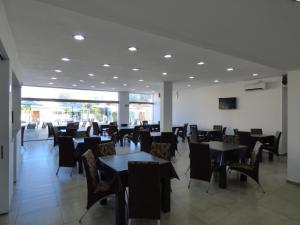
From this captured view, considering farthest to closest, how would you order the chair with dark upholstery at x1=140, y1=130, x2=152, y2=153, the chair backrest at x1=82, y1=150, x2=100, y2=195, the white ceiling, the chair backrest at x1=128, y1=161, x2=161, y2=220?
the chair with dark upholstery at x1=140, y1=130, x2=152, y2=153 < the chair backrest at x1=82, y1=150, x2=100, y2=195 < the chair backrest at x1=128, y1=161, x2=161, y2=220 < the white ceiling

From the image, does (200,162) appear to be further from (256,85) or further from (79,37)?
(256,85)

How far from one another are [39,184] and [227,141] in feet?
15.6

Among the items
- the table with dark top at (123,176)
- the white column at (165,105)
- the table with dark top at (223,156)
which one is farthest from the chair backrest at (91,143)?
the white column at (165,105)

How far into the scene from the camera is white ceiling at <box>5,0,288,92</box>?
7.19ft

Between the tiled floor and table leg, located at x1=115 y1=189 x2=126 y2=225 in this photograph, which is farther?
the tiled floor

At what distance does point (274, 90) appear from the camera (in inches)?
307

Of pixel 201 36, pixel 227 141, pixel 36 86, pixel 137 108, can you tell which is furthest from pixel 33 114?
pixel 201 36

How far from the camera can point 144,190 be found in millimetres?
2682

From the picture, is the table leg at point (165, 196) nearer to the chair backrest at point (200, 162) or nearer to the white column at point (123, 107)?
the chair backrest at point (200, 162)

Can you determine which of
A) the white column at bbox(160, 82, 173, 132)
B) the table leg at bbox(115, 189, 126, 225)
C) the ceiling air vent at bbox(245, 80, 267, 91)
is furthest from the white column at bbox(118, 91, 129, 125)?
the table leg at bbox(115, 189, 126, 225)

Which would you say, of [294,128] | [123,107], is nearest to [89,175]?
[294,128]

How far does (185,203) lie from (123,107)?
10422 mm

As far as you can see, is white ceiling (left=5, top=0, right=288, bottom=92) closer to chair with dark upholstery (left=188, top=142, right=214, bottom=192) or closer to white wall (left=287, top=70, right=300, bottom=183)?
white wall (left=287, top=70, right=300, bottom=183)

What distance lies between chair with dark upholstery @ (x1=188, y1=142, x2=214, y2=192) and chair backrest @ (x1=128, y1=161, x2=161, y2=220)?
5.55 feet
